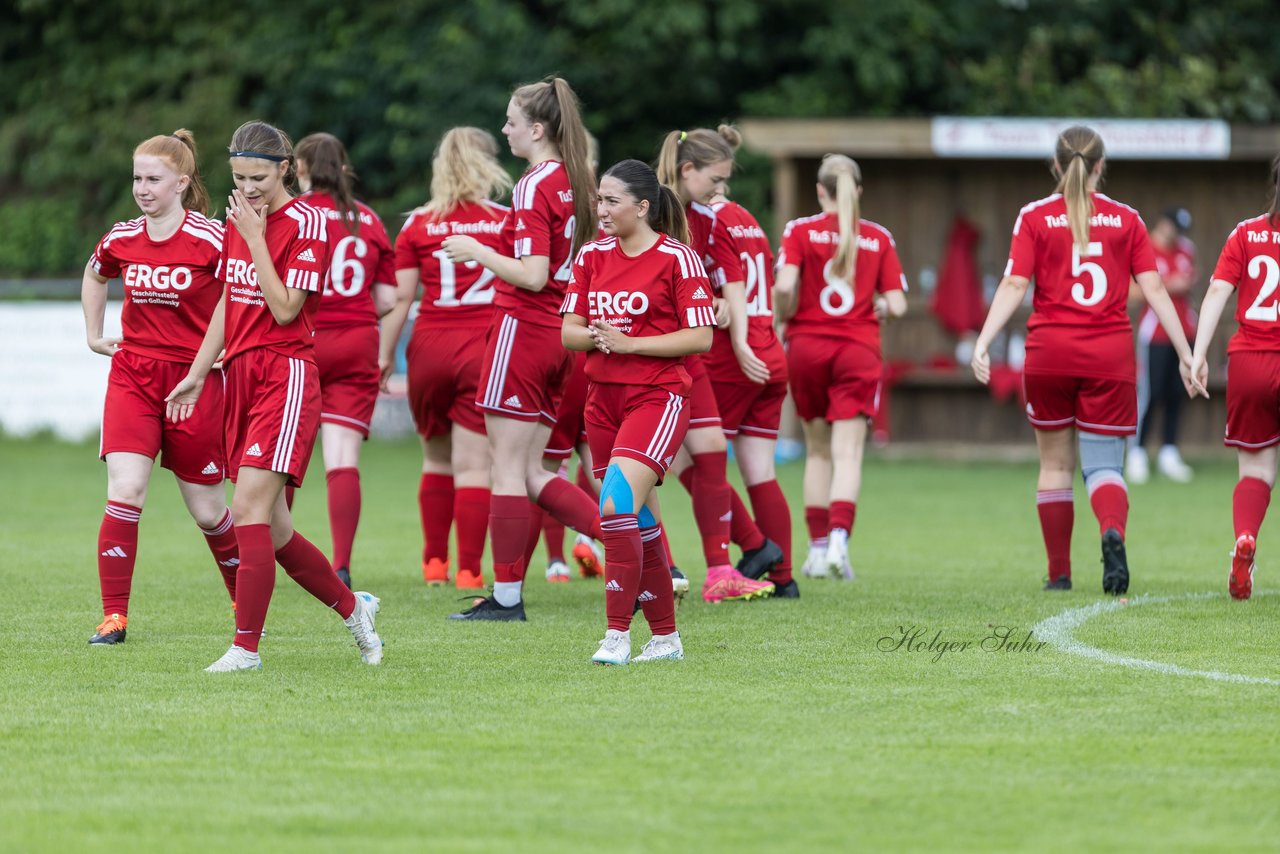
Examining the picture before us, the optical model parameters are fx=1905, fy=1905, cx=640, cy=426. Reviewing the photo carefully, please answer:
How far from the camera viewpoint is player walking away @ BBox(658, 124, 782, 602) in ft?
26.9

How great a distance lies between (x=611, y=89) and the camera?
23281mm

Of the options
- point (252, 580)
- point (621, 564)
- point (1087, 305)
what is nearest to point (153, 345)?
point (252, 580)

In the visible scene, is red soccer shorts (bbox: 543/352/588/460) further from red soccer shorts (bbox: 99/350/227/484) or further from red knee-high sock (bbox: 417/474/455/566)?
red soccer shorts (bbox: 99/350/227/484)

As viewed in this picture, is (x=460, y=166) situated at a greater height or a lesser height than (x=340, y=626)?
greater

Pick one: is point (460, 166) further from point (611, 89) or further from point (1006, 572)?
point (611, 89)

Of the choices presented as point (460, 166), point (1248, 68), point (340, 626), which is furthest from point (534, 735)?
point (1248, 68)

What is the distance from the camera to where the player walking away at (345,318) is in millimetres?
8656

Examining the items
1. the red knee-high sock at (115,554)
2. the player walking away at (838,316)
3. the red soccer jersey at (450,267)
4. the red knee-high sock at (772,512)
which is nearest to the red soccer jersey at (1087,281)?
the player walking away at (838,316)

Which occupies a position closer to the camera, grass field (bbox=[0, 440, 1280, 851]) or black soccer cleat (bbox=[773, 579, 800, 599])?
grass field (bbox=[0, 440, 1280, 851])

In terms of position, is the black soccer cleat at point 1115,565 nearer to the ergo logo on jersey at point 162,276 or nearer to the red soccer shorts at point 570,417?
the red soccer shorts at point 570,417

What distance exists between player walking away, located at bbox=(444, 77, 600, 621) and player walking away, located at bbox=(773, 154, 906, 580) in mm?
2067

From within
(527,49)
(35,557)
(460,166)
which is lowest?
(35,557)

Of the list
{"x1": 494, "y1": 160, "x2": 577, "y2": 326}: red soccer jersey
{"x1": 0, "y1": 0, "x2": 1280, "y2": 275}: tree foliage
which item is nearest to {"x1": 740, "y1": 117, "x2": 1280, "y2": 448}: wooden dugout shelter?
{"x1": 0, "y1": 0, "x2": 1280, "y2": 275}: tree foliage

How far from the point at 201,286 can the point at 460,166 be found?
2.13 meters
